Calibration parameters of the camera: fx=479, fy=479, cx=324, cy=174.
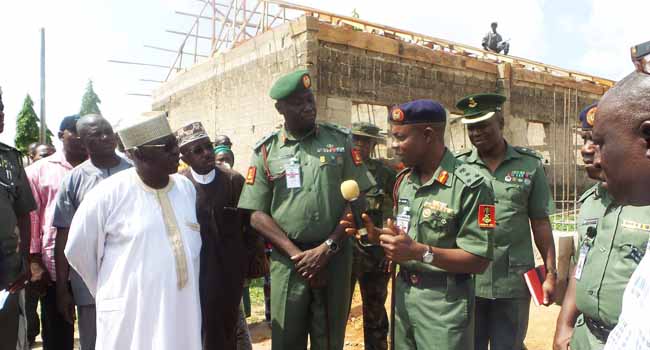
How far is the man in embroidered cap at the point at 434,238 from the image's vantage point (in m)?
2.35

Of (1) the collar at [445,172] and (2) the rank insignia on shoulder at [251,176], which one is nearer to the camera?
(1) the collar at [445,172]

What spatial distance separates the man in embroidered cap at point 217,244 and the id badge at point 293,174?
0.66 metres

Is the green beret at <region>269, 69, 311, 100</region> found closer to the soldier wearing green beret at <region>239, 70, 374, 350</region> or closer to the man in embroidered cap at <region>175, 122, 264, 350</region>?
the soldier wearing green beret at <region>239, 70, 374, 350</region>

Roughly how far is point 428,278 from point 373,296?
198 cm

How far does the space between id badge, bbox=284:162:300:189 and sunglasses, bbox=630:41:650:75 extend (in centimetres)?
216

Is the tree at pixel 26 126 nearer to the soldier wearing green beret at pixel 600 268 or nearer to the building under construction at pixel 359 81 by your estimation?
the building under construction at pixel 359 81

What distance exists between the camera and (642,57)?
1130mm

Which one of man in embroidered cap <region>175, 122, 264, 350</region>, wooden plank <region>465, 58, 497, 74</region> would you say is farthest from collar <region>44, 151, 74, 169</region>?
wooden plank <region>465, 58, 497, 74</region>

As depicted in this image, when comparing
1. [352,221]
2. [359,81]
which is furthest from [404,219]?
[359,81]

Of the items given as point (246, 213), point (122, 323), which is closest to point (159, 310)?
point (122, 323)

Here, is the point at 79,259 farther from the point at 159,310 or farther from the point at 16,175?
the point at 16,175

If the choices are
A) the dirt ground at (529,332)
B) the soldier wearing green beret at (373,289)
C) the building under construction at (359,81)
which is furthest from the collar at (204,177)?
the building under construction at (359,81)

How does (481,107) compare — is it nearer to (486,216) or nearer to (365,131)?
(486,216)

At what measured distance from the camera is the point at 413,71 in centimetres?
1108
